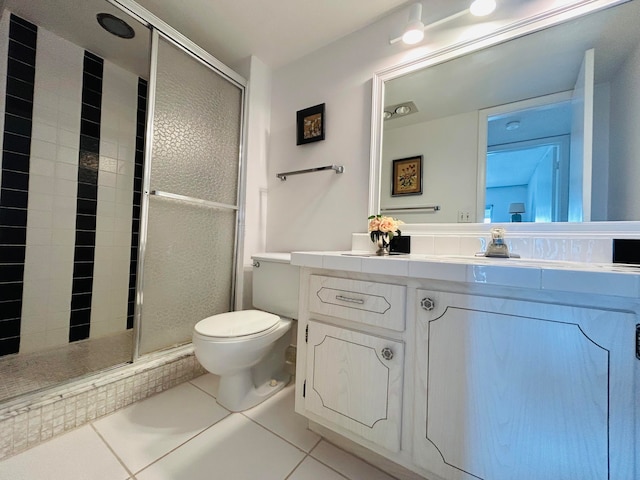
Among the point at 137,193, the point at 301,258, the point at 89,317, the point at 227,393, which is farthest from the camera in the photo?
the point at 137,193

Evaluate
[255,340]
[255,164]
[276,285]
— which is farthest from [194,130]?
[255,340]

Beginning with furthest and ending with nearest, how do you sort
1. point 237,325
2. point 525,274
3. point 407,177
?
point 407,177
point 237,325
point 525,274

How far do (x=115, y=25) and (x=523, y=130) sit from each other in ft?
7.50

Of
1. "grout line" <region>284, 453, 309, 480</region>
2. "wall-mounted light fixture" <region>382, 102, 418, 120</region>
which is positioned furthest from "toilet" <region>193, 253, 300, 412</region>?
"wall-mounted light fixture" <region>382, 102, 418, 120</region>

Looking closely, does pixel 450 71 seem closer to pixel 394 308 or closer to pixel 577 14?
pixel 577 14

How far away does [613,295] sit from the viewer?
1.75 feet

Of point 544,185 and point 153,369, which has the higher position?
point 544,185

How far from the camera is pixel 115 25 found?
152 cm

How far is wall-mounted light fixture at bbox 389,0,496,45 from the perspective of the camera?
116 cm

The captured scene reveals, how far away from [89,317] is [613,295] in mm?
2652

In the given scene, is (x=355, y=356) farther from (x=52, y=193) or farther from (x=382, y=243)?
(x=52, y=193)

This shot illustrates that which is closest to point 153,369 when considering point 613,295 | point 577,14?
point 613,295

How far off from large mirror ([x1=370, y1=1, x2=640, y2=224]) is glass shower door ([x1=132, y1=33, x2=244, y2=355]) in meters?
1.03

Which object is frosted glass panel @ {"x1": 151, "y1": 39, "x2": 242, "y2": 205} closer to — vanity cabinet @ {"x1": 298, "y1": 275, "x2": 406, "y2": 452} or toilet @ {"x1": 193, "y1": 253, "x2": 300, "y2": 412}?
toilet @ {"x1": 193, "y1": 253, "x2": 300, "y2": 412}
